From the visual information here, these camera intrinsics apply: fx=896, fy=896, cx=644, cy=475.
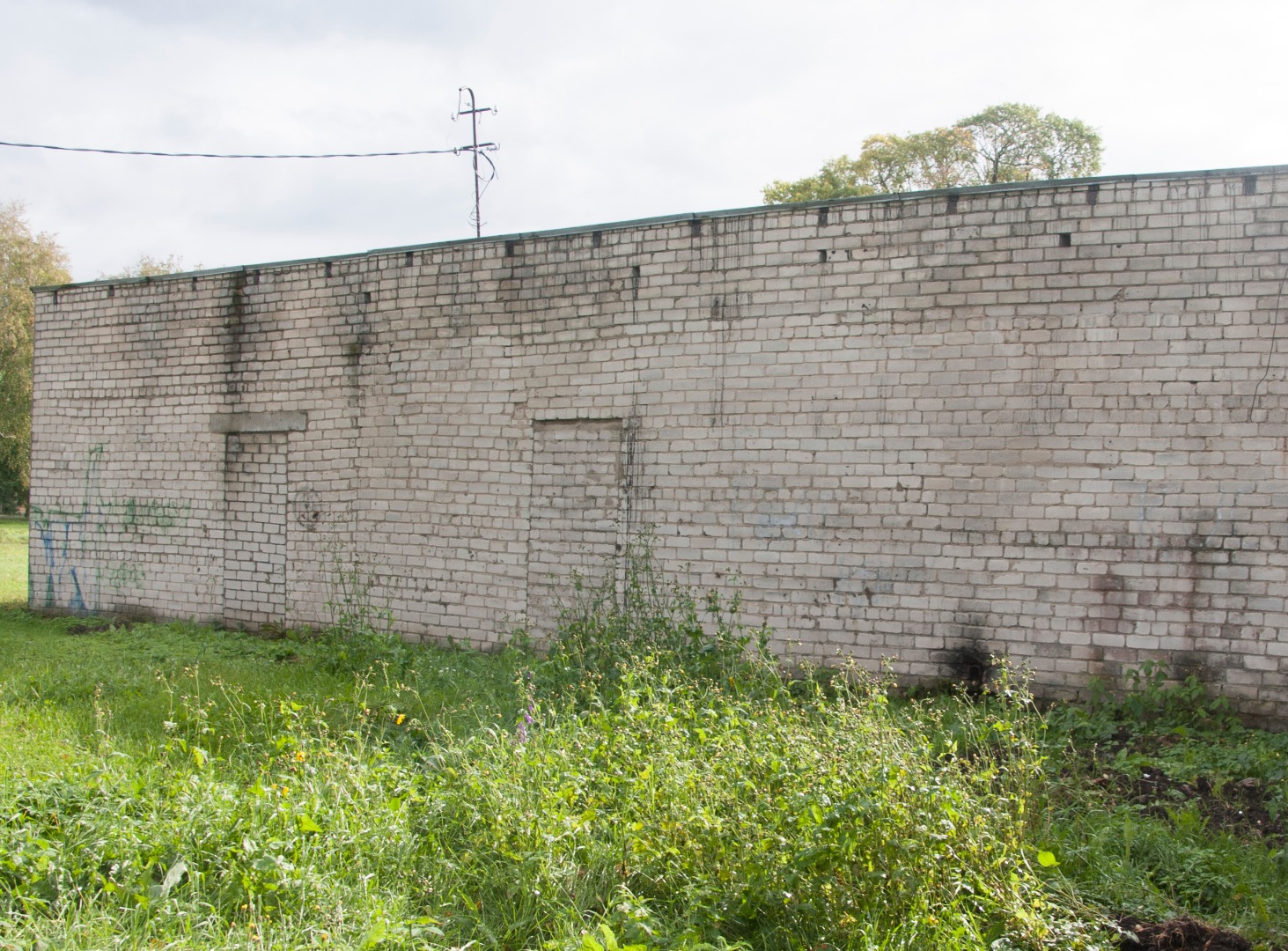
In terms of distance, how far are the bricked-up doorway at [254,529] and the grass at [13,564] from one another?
3658 millimetres

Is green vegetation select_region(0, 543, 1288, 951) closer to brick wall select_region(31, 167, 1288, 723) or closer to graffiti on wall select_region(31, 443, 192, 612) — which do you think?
brick wall select_region(31, 167, 1288, 723)

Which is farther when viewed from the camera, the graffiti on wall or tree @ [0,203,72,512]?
tree @ [0,203,72,512]

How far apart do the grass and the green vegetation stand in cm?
793

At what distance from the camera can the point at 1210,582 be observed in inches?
240

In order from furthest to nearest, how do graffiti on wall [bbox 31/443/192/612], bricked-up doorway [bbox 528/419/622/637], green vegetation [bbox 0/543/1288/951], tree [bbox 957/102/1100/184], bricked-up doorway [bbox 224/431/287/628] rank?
1. tree [bbox 957/102/1100/184]
2. graffiti on wall [bbox 31/443/192/612]
3. bricked-up doorway [bbox 224/431/287/628]
4. bricked-up doorway [bbox 528/419/622/637]
5. green vegetation [bbox 0/543/1288/951]

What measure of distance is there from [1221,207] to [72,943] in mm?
7445

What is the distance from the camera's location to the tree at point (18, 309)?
85.3 ft

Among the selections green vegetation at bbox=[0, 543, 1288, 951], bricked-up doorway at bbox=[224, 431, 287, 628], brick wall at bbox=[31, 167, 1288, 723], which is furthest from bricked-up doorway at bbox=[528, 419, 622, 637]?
bricked-up doorway at bbox=[224, 431, 287, 628]

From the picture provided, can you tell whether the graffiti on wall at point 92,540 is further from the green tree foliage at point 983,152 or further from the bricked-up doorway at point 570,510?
the green tree foliage at point 983,152

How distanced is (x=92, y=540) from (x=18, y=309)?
20.9 metres

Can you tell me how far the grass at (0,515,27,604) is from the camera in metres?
11.6

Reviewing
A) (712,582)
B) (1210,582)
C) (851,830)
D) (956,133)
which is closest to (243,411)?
(712,582)

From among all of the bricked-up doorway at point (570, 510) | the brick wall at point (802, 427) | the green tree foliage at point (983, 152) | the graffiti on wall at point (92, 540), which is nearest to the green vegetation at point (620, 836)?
the brick wall at point (802, 427)

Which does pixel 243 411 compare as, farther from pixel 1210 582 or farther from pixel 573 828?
pixel 1210 582
